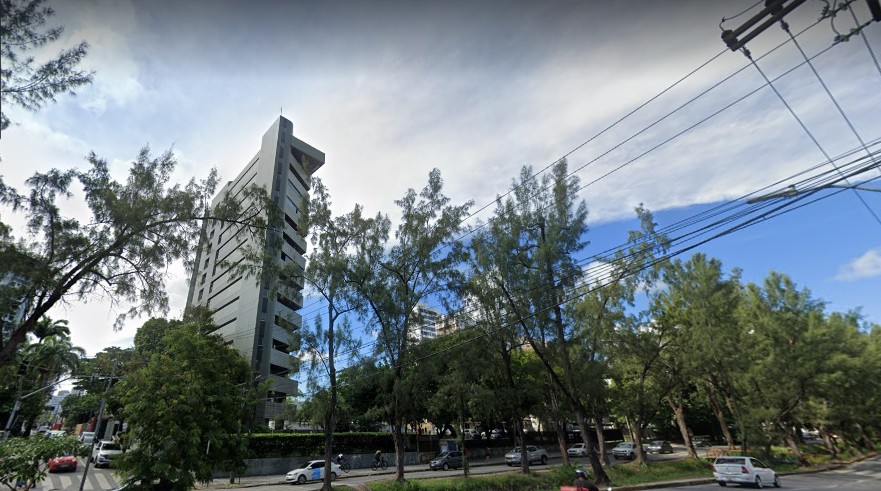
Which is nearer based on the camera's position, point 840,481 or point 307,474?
point 840,481

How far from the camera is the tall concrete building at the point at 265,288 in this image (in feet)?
155

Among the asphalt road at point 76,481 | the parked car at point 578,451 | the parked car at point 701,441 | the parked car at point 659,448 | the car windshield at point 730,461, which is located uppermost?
the asphalt road at point 76,481

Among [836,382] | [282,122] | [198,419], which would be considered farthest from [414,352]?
[282,122]

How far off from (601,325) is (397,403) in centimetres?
1255

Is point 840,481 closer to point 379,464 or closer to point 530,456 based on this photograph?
point 530,456

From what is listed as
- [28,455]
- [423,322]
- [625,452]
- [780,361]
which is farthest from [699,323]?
[28,455]

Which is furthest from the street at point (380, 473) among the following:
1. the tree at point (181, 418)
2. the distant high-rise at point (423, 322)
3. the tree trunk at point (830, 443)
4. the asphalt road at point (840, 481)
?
the tree at point (181, 418)

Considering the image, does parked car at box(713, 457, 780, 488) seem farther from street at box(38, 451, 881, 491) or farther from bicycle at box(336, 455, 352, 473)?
bicycle at box(336, 455, 352, 473)

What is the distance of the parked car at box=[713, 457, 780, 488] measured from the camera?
21.3m

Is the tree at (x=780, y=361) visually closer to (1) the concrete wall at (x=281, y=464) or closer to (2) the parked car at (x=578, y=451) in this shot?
(2) the parked car at (x=578, y=451)

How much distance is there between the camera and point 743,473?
21375 millimetres

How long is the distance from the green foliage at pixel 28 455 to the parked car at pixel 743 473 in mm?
28781

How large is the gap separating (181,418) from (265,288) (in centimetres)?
2864

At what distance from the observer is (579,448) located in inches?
1599
